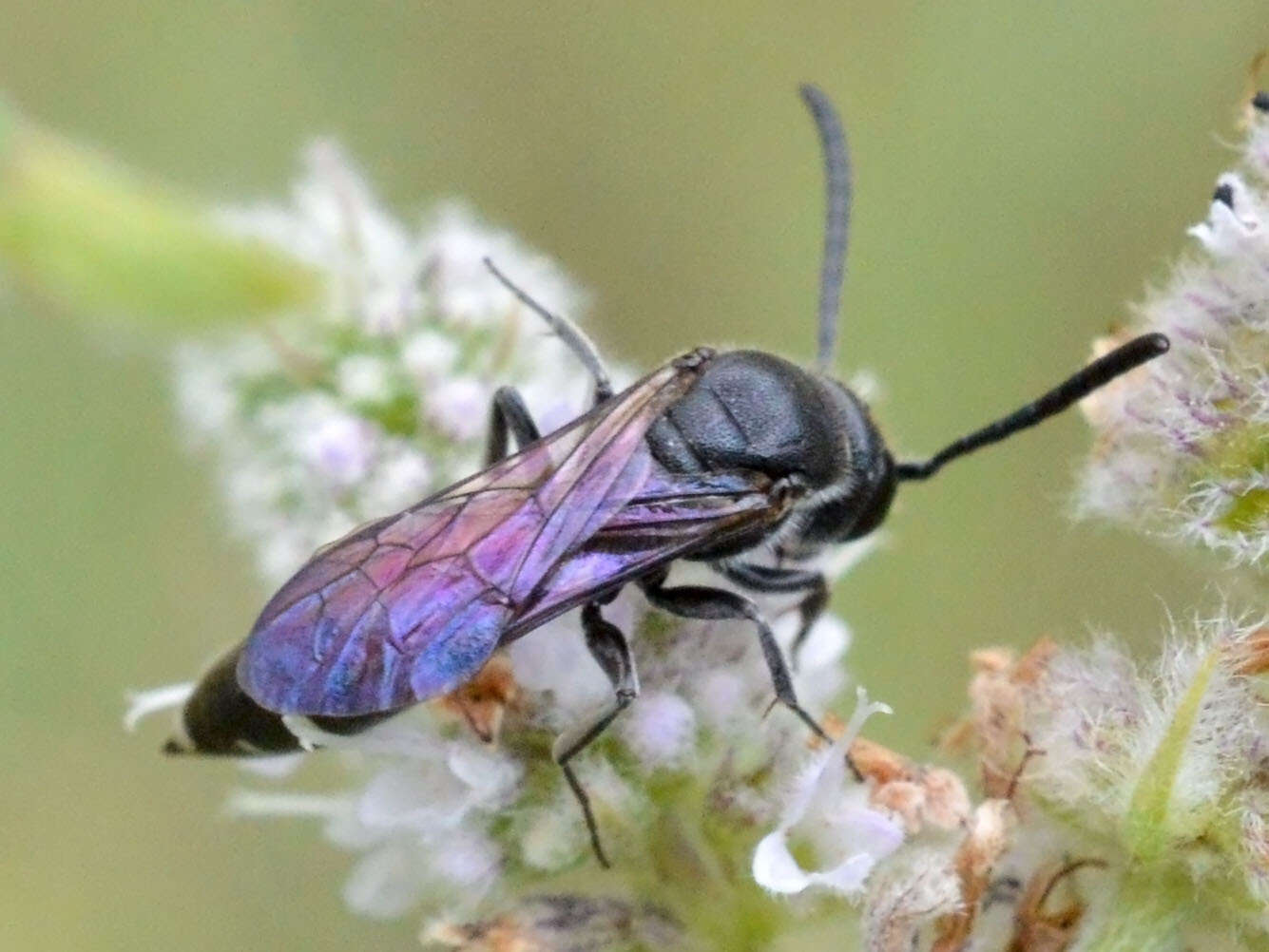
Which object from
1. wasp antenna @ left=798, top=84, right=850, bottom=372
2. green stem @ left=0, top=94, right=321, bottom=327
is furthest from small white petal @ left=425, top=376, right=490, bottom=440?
wasp antenna @ left=798, top=84, right=850, bottom=372

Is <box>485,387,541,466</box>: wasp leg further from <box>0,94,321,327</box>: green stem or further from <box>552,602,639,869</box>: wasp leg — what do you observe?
<box>0,94,321,327</box>: green stem

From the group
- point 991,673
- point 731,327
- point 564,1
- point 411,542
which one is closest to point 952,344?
point 731,327

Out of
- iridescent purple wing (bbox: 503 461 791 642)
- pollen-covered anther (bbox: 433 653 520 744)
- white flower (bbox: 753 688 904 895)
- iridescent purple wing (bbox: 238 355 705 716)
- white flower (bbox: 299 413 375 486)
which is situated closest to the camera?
iridescent purple wing (bbox: 238 355 705 716)

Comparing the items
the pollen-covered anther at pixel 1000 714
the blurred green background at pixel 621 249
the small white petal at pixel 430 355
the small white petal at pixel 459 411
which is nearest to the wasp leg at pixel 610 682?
the pollen-covered anther at pixel 1000 714

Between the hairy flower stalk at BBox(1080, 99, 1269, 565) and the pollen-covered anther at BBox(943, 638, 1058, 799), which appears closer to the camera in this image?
the hairy flower stalk at BBox(1080, 99, 1269, 565)

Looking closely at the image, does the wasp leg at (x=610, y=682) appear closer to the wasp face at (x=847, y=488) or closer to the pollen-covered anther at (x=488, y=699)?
the pollen-covered anther at (x=488, y=699)

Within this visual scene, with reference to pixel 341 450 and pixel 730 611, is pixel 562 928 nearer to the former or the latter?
pixel 730 611

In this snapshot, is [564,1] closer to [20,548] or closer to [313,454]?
[20,548]
